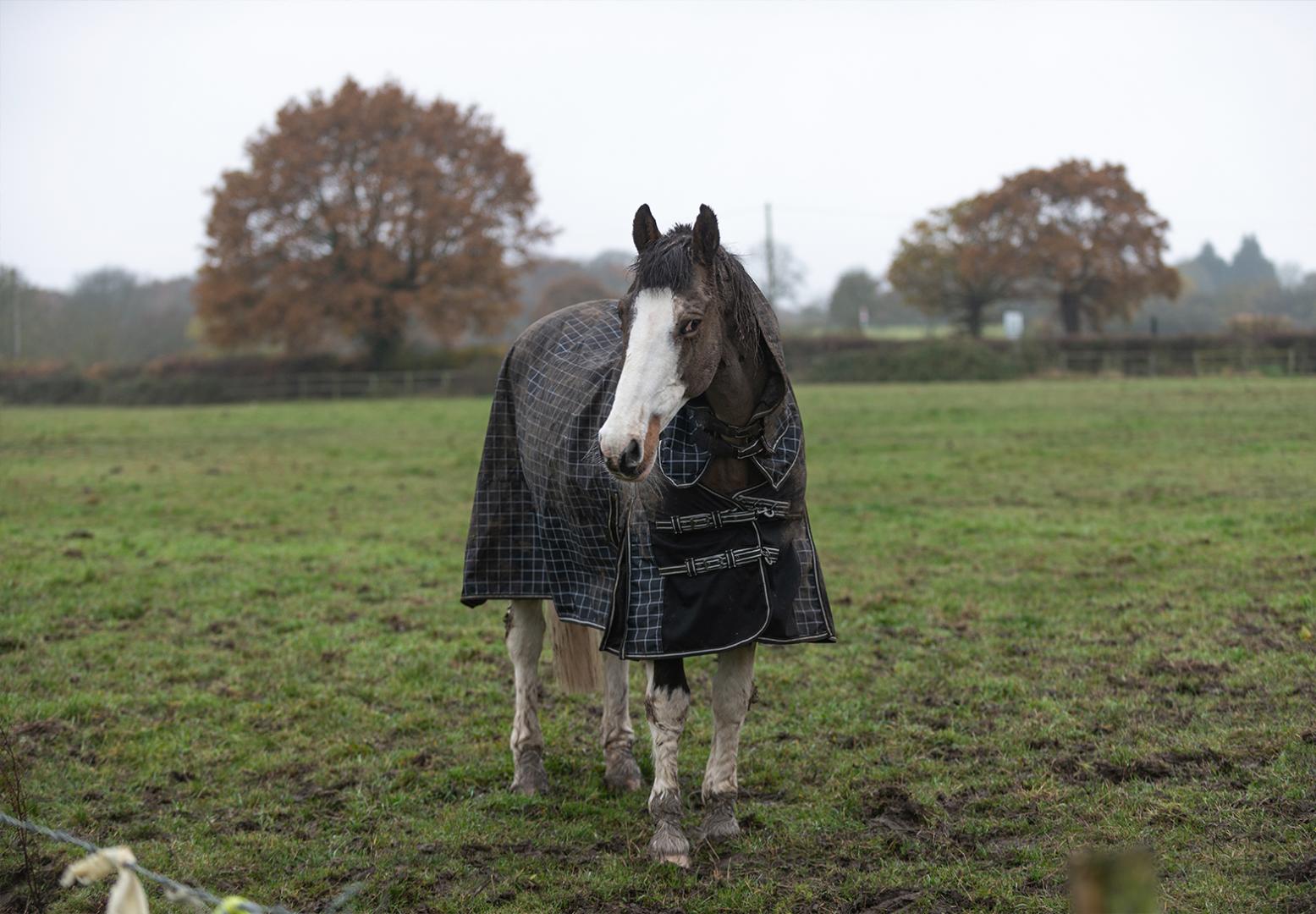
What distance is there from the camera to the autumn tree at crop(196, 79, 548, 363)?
141 ft

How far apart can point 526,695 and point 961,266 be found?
51389mm

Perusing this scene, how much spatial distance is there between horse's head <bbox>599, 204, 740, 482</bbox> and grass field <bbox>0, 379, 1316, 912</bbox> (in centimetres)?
161

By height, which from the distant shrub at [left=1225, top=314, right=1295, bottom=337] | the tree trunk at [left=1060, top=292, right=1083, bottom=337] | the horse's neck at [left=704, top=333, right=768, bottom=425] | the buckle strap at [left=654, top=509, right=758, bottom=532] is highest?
the tree trunk at [left=1060, top=292, right=1083, bottom=337]

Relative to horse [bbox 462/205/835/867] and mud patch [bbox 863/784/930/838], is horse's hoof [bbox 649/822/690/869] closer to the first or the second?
horse [bbox 462/205/835/867]

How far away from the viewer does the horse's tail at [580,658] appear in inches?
197

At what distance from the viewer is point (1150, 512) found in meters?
10.8

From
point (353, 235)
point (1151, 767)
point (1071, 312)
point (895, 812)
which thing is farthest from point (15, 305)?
point (1151, 767)

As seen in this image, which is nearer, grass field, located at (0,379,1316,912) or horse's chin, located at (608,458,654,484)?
horse's chin, located at (608,458,654,484)

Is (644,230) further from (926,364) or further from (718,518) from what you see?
(926,364)

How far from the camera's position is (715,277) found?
3.62 meters

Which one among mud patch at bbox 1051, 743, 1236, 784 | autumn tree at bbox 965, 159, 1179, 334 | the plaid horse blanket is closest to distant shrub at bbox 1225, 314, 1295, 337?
autumn tree at bbox 965, 159, 1179, 334

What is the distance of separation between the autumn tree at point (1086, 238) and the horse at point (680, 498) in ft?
163

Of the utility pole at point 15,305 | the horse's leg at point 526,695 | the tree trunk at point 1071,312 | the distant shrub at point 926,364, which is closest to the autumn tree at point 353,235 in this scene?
the utility pole at point 15,305

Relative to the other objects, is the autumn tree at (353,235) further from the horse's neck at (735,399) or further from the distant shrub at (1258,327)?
the horse's neck at (735,399)
